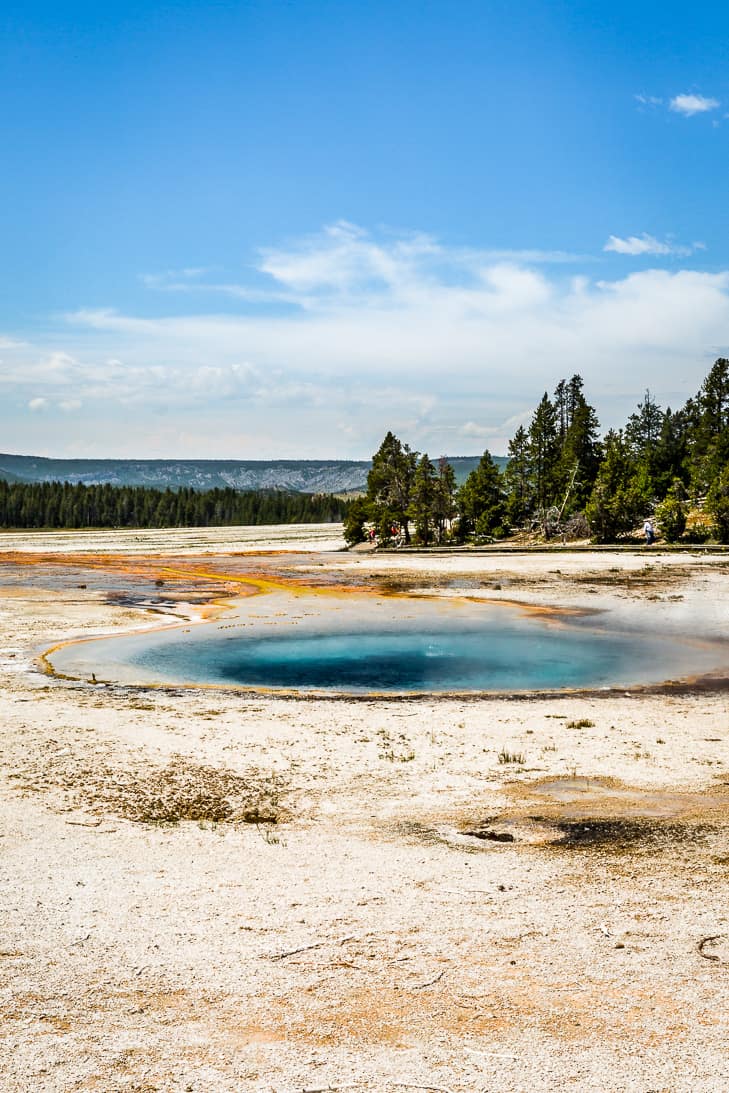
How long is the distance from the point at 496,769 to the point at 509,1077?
6244 millimetres

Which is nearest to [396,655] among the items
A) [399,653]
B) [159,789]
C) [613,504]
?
[399,653]

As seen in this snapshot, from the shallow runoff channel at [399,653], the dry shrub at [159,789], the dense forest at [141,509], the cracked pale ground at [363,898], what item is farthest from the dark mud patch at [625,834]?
the dense forest at [141,509]

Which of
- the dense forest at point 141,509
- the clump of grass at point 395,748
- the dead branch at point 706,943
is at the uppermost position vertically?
the dense forest at point 141,509

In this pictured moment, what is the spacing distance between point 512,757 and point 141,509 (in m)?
156

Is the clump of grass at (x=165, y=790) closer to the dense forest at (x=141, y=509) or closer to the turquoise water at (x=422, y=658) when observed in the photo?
the turquoise water at (x=422, y=658)

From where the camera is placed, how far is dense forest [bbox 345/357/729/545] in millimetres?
59156

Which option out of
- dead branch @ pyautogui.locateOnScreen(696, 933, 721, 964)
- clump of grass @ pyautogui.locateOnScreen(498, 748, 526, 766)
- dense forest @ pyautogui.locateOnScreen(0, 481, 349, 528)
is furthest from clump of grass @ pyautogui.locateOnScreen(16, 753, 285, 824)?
dense forest @ pyautogui.locateOnScreen(0, 481, 349, 528)

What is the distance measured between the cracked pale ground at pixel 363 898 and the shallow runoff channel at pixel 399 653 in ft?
9.87

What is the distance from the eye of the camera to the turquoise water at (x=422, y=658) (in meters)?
17.4

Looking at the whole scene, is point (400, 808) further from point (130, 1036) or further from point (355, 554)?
point (355, 554)

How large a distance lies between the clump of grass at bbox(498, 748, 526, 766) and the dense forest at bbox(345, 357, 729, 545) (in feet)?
152

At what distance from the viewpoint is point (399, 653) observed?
21000 millimetres

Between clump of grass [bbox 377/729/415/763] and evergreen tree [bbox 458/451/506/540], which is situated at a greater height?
evergreen tree [bbox 458/451/506/540]

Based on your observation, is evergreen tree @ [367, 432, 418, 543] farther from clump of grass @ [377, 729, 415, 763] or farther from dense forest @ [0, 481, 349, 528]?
dense forest @ [0, 481, 349, 528]
